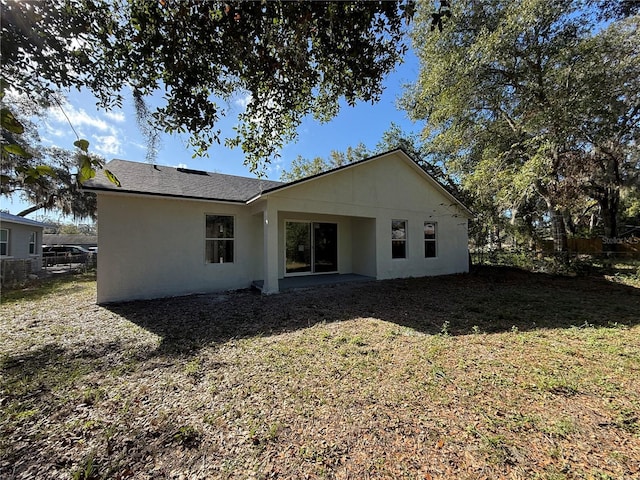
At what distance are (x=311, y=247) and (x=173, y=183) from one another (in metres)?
5.17

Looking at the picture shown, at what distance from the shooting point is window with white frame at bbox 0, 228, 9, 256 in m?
14.6

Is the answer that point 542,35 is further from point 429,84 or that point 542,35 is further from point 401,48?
point 401,48

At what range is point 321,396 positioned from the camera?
322cm

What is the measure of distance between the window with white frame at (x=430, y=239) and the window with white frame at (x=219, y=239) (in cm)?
767

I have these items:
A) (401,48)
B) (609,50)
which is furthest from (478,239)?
(401,48)

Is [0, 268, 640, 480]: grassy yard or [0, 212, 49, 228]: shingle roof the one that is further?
[0, 212, 49, 228]: shingle roof

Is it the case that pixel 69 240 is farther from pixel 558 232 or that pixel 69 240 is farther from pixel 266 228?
pixel 558 232

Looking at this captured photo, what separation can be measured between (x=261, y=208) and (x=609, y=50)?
12128 millimetres

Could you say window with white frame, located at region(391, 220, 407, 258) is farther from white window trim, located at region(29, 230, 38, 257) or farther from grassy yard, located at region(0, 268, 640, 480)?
white window trim, located at region(29, 230, 38, 257)

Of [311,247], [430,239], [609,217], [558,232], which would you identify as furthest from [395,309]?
[609,217]

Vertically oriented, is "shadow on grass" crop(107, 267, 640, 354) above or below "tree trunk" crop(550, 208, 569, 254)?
below

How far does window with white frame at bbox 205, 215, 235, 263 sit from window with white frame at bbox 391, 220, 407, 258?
5915mm

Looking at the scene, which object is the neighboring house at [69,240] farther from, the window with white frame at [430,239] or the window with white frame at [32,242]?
the window with white frame at [430,239]

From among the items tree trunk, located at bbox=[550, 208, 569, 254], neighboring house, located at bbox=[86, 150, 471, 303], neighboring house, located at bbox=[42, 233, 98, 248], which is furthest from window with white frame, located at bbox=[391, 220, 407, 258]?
neighboring house, located at bbox=[42, 233, 98, 248]
